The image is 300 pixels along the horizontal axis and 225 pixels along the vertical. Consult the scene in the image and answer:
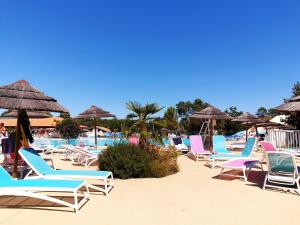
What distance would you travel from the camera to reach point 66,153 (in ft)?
48.4

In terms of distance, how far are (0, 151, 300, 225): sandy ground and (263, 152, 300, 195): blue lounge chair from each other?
0.29 metres

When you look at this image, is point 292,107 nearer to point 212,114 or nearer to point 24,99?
point 24,99

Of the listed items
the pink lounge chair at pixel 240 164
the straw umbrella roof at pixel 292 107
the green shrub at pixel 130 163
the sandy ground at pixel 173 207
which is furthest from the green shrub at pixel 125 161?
the straw umbrella roof at pixel 292 107

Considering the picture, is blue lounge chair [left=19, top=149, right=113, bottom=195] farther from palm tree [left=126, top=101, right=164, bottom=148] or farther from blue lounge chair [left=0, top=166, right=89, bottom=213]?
palm tree [left=126, top=101, right=164, bottom=148]

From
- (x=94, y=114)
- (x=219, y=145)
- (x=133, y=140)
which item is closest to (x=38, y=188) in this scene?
(x=133, y=140)

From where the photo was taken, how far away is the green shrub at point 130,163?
8531mm

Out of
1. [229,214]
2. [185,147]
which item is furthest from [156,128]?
[185,147]

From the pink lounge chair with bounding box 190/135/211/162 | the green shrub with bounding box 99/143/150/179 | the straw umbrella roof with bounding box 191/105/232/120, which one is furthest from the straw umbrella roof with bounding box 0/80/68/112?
the straw umbrella roof with bounding box 191/105/232/120

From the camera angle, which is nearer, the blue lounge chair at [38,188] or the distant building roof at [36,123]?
the blue lounge chair at [38,188]

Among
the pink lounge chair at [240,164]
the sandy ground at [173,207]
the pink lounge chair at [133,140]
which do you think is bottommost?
the sandy ground at [173,207]

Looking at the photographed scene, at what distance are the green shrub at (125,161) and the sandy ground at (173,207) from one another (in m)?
0.70

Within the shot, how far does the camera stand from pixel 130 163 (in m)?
8.54

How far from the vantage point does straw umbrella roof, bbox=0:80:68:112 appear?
712 centimetres

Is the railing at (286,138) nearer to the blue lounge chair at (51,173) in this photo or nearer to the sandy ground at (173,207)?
the sandy ground at (173,207)
